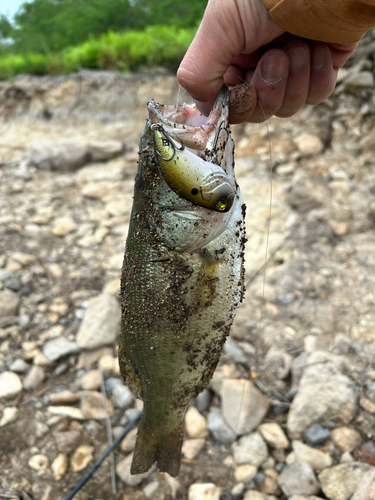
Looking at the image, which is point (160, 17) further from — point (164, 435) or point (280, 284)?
point (164, 435)

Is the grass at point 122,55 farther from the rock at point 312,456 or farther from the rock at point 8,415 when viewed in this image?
the rock at point 312,456

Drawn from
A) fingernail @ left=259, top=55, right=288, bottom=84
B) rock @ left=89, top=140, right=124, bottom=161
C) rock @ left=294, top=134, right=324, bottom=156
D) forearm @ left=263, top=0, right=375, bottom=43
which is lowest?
rock @ left=89, top=140, right=124, bottom=161

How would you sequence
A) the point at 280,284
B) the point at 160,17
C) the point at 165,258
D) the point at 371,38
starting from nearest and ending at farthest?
the point at 165,258
the point at 280,284
the point at 371,38
the point at 160,17

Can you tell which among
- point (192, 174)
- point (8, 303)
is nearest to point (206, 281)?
point (192, 174)

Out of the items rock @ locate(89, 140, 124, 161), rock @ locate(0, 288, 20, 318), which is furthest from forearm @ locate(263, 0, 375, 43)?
rock @ locate(89, 140, 124, 161)

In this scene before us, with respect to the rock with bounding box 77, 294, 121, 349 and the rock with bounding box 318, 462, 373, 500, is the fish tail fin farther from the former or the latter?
the rock with bounding box 77, 294, 121, 349

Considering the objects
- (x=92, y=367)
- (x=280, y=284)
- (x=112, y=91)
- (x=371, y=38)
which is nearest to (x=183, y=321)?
(x=92, y=367)
